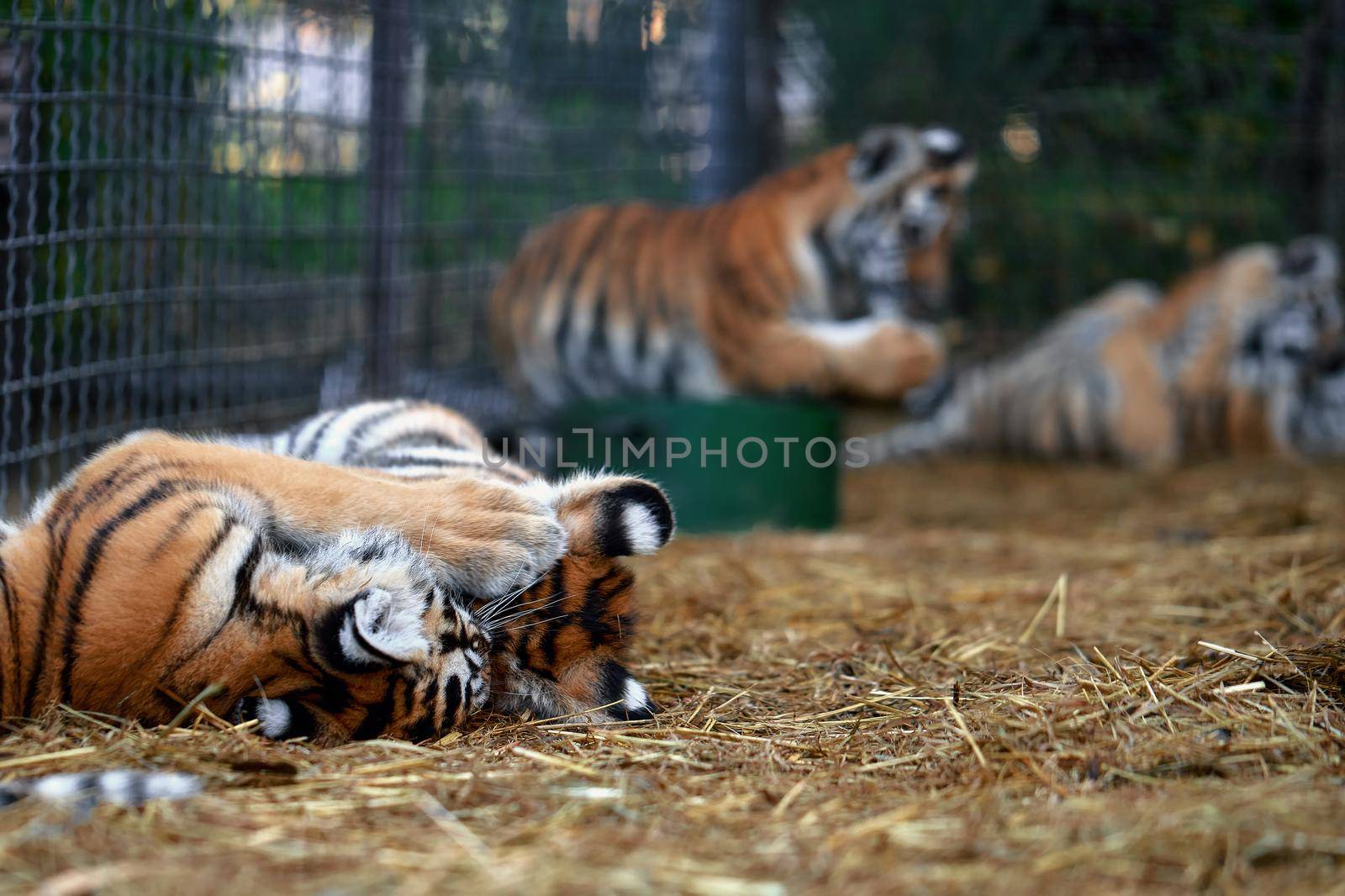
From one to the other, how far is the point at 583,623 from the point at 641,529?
0.19 m

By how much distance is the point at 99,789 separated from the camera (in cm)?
165

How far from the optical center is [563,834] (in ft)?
5.14

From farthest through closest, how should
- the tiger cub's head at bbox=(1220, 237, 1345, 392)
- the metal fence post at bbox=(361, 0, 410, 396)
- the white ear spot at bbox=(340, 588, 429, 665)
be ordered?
the tiger cub's head at bbox=(1220, 237, 1345, 392) → the metal fence post at bbox=(361, 0, 410, 396) → the white ear spot at bbox=(340, 588, 429, 665)

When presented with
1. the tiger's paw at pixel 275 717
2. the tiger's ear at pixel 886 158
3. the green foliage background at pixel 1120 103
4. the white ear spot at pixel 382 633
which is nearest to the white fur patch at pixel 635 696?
the white ear spot at pixel 382 633

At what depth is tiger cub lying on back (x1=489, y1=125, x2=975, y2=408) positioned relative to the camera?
15.7 ft

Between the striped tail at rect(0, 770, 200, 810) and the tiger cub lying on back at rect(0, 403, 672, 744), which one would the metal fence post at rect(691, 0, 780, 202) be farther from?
the striped tail at rect(0, 770, 200, 810)

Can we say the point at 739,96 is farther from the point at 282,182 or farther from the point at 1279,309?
the point at 282,182

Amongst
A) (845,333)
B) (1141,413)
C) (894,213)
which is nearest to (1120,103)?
(1141,413)

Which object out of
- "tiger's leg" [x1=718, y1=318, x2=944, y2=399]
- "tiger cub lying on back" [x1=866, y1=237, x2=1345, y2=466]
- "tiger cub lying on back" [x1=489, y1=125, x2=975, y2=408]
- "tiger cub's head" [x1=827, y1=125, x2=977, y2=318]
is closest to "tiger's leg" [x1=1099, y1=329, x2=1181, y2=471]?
"tiger cub lying on back" [x1=866, y1=237, x2=1345, y2=466]

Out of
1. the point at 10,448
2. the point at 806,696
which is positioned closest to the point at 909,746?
the point at 806,696

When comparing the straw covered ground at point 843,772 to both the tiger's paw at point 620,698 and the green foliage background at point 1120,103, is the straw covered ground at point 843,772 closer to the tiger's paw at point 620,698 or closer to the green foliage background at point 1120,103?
the tiger's paw at point 620,698

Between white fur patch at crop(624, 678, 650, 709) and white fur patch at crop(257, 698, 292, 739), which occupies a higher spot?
white fur patch at crop(257, 698, 292, 739)

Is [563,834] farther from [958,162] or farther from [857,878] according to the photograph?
[958,162]

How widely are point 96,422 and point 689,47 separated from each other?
12.3 ft
